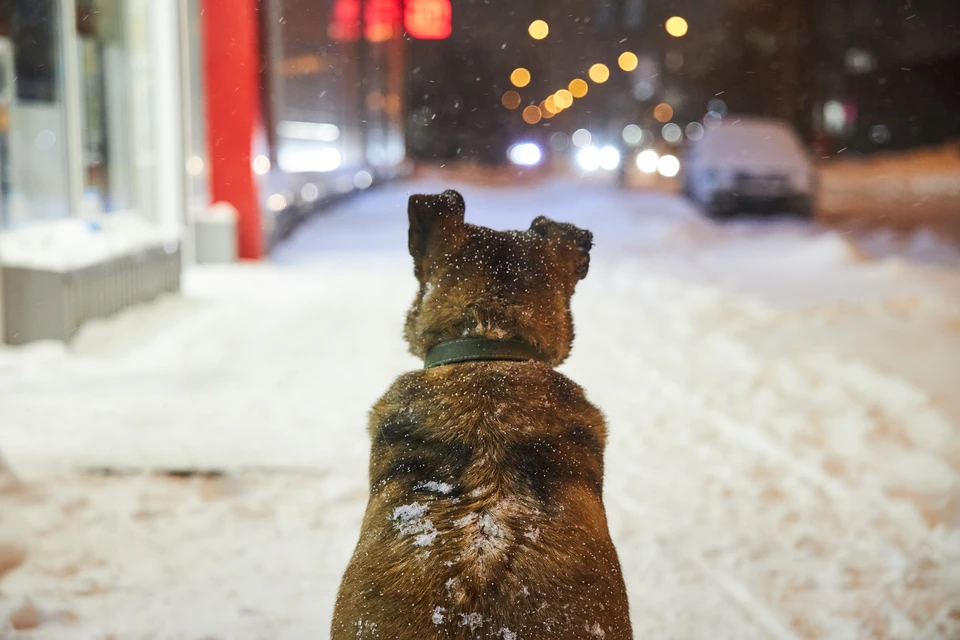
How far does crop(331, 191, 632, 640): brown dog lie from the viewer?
2078mm

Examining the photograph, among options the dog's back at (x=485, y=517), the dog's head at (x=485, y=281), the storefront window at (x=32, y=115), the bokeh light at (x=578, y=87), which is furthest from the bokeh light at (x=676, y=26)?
the dog's back at (x=485, y=517)

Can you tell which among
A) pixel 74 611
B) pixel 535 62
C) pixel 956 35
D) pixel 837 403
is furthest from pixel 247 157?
pixel 535 62

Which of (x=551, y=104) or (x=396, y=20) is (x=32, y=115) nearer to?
(x=396, y=20)

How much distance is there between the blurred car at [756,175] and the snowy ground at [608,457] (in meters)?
11.1

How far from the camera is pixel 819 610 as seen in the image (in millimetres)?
4094

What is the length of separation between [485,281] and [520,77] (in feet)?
272

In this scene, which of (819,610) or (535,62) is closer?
(819,610)

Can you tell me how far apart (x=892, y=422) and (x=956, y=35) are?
49.0 meters

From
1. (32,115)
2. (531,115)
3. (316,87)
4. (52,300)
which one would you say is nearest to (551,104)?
(531,115)

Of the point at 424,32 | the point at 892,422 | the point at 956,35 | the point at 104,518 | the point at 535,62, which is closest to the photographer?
the point at 104,518

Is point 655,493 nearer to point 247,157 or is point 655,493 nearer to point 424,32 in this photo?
point 247,157

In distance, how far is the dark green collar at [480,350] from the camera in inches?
104

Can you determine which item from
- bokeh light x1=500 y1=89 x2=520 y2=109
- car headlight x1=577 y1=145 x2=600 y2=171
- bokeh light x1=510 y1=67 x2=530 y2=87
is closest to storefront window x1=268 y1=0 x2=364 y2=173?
car headlight x1=577 y1=145 x2=600 y2=171

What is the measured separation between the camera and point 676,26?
140 ft
